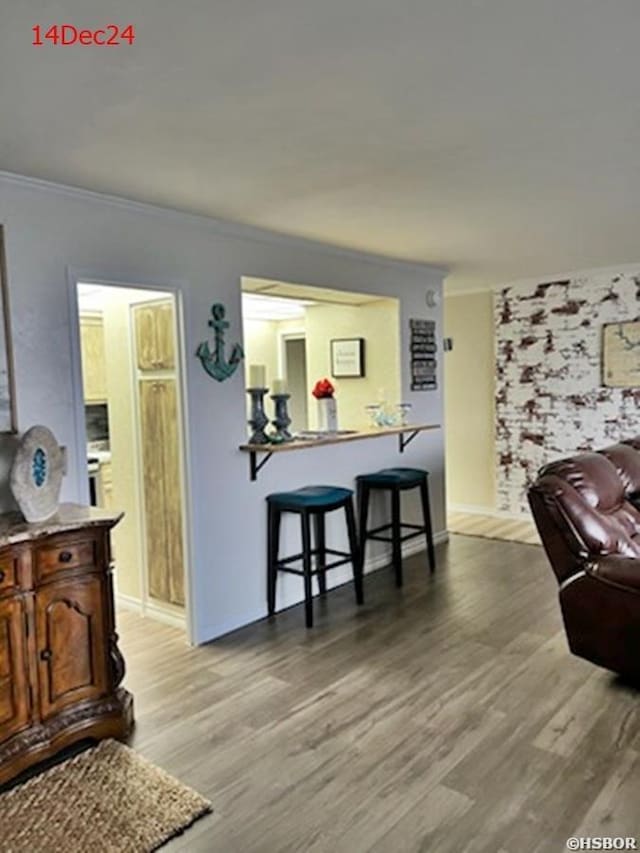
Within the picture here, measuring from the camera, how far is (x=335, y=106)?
6.59 feet

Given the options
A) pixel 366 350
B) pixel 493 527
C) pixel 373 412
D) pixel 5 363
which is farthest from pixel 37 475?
pixel 493 527

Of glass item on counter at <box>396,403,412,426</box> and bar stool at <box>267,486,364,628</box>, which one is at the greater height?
→ glass item on counter at <box>396,403,412,426</box>

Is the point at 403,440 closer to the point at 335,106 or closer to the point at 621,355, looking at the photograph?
the point at 621,355

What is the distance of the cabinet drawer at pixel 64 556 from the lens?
7.60ft

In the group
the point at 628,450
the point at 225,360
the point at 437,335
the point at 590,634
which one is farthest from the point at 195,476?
the point at 437,335

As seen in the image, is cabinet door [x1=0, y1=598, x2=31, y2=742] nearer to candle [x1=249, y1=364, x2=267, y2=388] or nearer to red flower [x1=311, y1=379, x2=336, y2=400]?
candle [x1=249, y1=364, x2=267, y2=388]

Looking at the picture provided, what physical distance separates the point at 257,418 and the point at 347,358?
161 cm

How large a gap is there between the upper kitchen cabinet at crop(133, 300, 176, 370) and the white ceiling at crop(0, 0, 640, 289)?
62cm

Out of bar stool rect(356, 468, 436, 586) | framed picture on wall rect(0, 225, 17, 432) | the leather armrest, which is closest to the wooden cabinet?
framed picture on wall rect(0, 225, 17, 432)

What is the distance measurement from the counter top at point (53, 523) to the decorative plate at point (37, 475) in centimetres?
5

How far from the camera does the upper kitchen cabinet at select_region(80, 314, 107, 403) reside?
462 centimetres

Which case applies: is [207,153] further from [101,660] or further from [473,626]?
[473,626]

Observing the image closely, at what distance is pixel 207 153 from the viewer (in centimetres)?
238

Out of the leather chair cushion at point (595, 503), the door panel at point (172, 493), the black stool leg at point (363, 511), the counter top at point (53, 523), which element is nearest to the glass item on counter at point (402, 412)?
the black stool leg at point (363, 511)
